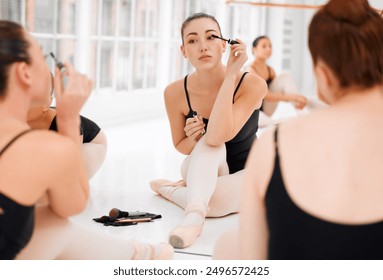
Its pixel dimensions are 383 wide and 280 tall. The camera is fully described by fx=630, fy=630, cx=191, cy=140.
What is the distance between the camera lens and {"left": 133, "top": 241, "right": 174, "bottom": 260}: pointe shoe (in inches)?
70.1

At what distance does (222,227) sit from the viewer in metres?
2.51

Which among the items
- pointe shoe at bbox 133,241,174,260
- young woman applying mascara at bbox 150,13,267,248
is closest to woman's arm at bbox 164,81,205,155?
young woman applying mascara at bbox 150,13,267,248

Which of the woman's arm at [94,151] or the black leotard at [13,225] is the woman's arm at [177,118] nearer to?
the woman's arm at [94,151]

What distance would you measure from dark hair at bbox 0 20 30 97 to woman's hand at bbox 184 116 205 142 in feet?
4.10

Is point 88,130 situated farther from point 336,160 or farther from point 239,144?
point 336,160

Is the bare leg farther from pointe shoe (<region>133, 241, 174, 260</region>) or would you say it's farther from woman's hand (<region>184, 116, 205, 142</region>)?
woman's hand (<region>184, 116, 205, 142</region>)

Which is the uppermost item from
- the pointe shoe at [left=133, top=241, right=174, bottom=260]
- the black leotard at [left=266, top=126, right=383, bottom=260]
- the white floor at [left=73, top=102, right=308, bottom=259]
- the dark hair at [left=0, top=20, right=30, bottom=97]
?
the dark hair at [left=0, top=20, right=30, bottom=97]

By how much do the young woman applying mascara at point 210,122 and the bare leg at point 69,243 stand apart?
1.53 feet

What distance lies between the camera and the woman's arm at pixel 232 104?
2.33 m

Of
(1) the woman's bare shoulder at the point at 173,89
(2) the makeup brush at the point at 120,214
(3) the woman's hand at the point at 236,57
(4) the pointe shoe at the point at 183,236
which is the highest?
(3) the woman's hand at the point at 236,57

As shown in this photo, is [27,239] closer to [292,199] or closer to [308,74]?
[292,199]

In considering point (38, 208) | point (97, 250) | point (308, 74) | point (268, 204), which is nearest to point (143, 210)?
point (97, 250)

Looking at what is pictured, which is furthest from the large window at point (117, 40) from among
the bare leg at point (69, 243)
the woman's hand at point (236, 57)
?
the bare leg at point (69, 243)

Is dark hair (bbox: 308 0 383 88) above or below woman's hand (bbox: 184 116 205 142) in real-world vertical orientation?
above
